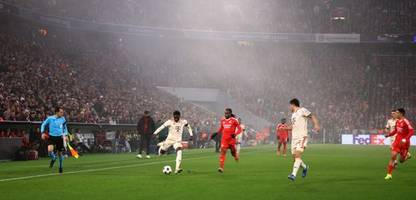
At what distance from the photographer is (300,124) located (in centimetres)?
1702

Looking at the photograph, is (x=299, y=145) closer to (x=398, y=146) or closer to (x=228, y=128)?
(x=398, y=146)

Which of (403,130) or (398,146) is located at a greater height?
(403,130)

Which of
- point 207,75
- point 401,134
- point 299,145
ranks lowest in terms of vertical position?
point 299,145

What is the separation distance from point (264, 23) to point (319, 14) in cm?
699

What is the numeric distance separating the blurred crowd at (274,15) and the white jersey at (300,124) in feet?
170

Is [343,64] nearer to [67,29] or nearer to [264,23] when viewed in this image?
[264,23]

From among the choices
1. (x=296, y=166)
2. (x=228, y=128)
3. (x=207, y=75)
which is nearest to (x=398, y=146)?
(x=296, y=166)

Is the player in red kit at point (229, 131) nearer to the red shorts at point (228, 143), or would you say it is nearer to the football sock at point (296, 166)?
the red shorts at point (228, 143)

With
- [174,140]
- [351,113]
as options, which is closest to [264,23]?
[351,113]

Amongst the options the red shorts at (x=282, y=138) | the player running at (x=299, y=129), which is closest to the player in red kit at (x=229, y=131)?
the player running at (x=299, y=129)

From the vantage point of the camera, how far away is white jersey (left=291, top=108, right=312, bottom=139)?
1695 cm

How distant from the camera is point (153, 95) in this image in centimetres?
6003

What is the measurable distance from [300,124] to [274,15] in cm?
6288

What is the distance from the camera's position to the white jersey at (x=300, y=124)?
55.6 feet
